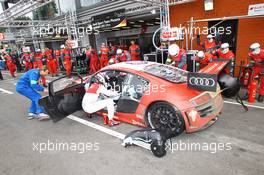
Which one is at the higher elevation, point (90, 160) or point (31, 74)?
point (31, 74)

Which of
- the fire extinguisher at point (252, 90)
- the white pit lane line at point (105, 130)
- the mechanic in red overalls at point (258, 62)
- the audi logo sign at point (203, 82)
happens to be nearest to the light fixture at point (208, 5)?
the mechanic in red overalls at point (258, 62)

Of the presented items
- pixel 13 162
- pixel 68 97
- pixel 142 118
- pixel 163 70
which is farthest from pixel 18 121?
pixel 163 70

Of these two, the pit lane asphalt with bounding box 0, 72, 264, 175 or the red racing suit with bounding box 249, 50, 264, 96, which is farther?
the red racing suit with bounding box 249, 50, 264, 96

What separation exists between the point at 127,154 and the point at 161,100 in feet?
3.53

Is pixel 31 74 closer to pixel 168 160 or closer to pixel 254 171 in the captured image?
pixel 168 160

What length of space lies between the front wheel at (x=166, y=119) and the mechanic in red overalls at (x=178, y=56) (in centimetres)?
295

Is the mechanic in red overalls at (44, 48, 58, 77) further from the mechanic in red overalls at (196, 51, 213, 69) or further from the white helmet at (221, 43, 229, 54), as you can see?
the white helmet at (221, 43, 229, 54)

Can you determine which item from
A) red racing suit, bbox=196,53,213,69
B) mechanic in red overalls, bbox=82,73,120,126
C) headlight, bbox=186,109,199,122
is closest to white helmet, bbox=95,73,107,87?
mechanic in red overalls, bbox=82,73,120,126

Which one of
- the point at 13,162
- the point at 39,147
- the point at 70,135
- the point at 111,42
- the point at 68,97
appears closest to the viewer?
the point at 13,162

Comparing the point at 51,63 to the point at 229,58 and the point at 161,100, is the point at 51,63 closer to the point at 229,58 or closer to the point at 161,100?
the point at 229,58

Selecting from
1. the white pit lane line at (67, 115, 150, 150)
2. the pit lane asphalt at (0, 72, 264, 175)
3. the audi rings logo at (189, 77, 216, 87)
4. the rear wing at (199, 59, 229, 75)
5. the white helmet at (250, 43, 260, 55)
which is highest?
the white helmet at (250, 43, 260, 55)

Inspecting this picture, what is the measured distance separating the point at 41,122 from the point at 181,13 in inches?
281

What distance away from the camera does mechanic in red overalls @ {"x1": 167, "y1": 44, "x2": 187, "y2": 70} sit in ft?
19.7

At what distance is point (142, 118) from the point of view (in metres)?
3.72
